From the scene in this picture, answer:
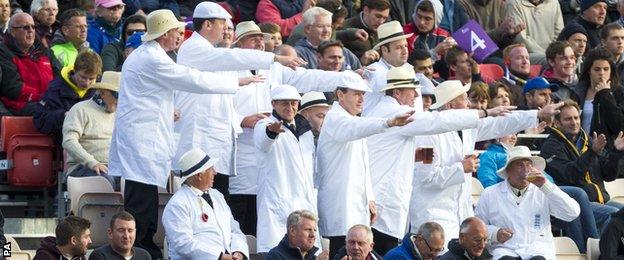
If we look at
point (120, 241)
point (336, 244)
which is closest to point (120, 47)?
point (336, 244)

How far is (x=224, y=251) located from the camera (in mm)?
16719

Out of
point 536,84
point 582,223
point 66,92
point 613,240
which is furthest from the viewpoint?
point 536,84

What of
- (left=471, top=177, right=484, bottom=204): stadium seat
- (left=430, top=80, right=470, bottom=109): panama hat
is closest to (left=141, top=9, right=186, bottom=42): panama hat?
(left=430, top=80, right=470, bottom=109): panama hat

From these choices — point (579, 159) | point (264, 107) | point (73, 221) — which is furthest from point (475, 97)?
point (73, 221)

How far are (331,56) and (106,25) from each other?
2818 millimetres

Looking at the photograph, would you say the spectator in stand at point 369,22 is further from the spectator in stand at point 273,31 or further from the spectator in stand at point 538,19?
the spectator in stand at point 538,19

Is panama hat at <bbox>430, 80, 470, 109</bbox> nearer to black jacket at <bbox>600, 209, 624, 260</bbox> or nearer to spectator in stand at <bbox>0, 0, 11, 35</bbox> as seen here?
black jacket at <bbox>600, 209, 624, 260</bbox>

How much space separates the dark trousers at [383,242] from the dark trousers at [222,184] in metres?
1.33

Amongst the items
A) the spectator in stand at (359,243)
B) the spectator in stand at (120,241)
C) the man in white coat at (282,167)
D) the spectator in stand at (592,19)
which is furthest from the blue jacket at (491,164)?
the spectator in stand at (592,19)

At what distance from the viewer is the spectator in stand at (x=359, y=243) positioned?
16.4m

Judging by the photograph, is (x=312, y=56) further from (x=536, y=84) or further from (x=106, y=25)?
(x=536, y=84)

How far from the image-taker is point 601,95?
69.2 feet

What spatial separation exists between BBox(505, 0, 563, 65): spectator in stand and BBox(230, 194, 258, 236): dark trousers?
693 cm

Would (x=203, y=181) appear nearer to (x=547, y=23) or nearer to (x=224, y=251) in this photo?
(x=224, y=251)
